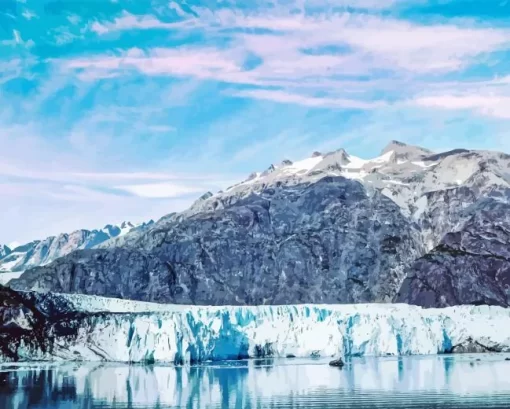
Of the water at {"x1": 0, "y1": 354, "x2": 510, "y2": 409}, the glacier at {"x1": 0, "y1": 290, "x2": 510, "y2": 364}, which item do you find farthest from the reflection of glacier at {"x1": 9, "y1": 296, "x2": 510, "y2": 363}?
the water at {"x1": 0, "y1": 354, "x2": 510, "y2": 409}

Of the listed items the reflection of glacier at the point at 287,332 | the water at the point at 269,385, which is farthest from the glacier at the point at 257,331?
the water at the point at 269,385

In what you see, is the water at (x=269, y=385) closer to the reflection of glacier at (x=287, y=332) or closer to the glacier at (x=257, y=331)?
the reflection of glacier at (x=287, y=332)

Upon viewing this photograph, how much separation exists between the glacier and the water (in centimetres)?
659

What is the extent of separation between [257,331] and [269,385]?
161ft

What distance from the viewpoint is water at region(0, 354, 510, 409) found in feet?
224

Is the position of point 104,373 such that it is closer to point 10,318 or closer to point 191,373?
point 191,373

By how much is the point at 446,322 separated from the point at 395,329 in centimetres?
906

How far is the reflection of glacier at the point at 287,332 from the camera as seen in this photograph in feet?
399

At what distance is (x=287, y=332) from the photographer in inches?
5221

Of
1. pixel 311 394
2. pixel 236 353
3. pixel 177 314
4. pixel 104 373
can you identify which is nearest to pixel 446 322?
pixel 236 353

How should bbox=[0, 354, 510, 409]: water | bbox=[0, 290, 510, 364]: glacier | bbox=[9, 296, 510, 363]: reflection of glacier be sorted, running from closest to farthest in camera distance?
bbox=[0, 354, 510, 409]: water → bbox=[9, 296, 510, 363]: reflection of glacier → bbox=[0, 290, 510, 364]: glacier

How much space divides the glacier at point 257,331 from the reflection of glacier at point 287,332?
0.15 meters

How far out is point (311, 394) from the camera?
244 feet

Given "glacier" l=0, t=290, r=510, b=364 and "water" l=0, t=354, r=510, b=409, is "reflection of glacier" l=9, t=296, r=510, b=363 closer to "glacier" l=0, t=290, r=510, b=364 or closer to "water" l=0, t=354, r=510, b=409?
"glacier" l=0, t=290, r=510, b=364
